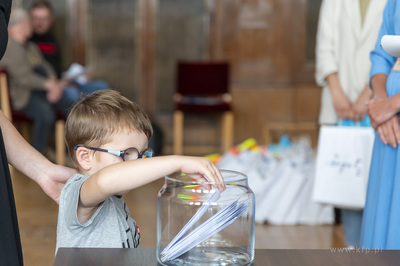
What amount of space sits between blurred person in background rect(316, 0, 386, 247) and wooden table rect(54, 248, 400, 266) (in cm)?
202

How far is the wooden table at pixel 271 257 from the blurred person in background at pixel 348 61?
2.02 meters

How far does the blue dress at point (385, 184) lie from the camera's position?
81.4 inches

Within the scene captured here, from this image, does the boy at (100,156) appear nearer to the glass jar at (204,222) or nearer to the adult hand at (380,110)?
the glass jar at (204,222)

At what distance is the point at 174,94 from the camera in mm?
7871

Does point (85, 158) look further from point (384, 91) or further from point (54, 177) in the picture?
point (384, 91)

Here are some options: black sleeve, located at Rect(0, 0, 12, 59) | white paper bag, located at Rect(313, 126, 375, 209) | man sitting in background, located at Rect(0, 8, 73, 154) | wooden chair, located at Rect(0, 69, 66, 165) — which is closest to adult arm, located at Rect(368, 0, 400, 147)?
white paper bag, located at Rect(313, 126, 375, 209)

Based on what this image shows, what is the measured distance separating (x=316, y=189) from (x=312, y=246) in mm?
620

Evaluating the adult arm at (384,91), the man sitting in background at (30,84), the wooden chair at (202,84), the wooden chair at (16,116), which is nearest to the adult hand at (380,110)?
the adult arm at (384,91)

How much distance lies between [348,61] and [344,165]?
56 cm

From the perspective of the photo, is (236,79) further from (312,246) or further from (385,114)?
(385,114)

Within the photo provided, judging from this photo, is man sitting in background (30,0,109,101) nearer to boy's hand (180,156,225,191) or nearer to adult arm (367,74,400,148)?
adult arm (367,74,400,148)

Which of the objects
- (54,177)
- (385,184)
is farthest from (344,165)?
(54,177)

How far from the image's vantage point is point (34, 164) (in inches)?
64.4

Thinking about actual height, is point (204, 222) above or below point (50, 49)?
above
